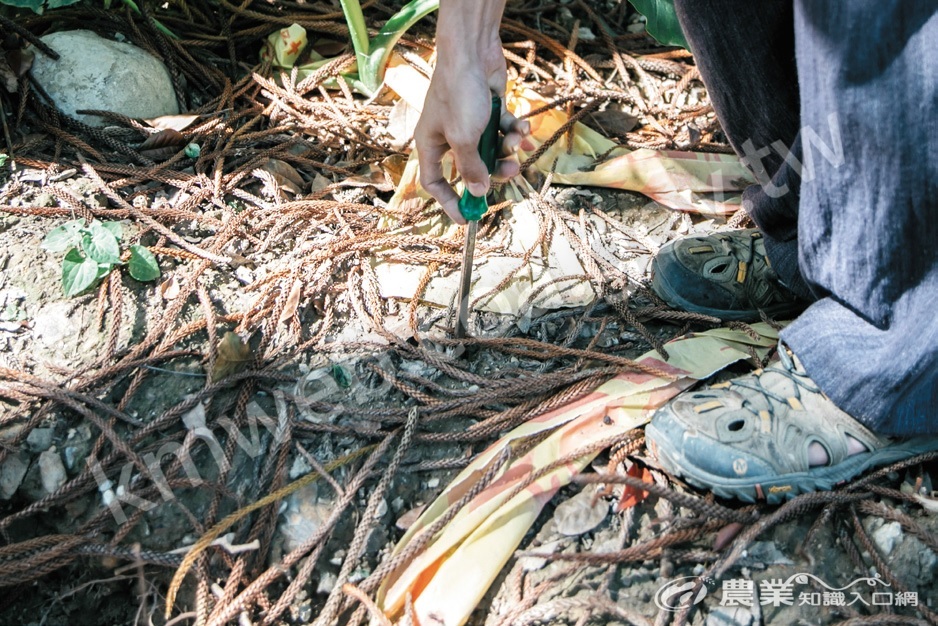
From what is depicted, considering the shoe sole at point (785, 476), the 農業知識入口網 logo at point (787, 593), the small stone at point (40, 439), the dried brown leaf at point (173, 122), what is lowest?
the 農業知識入口網 logo at point (787, 593)

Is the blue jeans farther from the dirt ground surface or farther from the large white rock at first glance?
the large white rock

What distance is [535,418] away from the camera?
1.47 metres

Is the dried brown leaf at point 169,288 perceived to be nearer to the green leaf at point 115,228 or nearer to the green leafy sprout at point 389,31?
the green leaf at point 115,228

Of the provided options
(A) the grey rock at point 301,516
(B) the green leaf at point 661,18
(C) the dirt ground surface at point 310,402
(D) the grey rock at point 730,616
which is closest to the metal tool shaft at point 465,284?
(C) the dirt ground surface at point 310,402

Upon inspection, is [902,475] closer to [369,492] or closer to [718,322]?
[718,322]

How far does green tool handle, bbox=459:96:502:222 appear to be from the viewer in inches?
48.2

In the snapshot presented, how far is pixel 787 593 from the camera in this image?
1248mm

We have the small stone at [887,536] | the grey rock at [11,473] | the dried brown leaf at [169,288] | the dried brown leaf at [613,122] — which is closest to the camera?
the small stone at [887,536]

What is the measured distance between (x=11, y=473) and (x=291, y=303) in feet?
2.02

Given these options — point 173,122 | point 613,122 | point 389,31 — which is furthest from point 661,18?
point 173,122

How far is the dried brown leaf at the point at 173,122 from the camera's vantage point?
2053 mm

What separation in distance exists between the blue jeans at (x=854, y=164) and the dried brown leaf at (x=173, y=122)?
4.41ft

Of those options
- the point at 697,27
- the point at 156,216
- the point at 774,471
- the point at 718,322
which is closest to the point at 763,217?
the point at 718,322

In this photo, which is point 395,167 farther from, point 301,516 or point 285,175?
point 301,516
